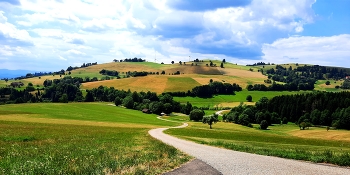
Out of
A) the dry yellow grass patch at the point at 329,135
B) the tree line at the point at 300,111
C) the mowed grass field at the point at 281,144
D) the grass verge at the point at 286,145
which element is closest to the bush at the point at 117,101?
the tree line at the point at 300,111

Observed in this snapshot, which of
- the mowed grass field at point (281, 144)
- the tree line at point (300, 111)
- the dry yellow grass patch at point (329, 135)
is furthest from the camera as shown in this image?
the tree line at point (300, 111)

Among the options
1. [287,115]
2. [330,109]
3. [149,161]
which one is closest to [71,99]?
[287,115]

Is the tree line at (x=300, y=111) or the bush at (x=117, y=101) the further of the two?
the bush at (x=117, y=101)

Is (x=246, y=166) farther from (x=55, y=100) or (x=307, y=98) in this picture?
(x=55, y=100)

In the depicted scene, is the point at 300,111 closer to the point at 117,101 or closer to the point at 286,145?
the point at 117,101

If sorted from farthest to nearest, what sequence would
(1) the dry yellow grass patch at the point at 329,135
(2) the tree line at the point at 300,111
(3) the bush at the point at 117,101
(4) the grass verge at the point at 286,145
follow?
(3) the bush at the point at 117,101
(2) the tree line at the point at 300,111
(1) the dry yellow grass patch at the point at 329,135
(4) the grass verge at the point at 286,145

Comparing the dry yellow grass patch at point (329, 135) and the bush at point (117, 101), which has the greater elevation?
the bush at point (117, 101)

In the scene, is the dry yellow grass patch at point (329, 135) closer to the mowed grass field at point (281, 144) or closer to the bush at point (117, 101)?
the mowed grass field at point (281, 144)

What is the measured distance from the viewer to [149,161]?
2006cm

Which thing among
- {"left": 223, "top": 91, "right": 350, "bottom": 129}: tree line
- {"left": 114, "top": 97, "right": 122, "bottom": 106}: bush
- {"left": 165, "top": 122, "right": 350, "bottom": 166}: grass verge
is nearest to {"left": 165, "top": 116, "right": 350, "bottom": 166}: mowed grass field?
{"left": 165, "top": 122, "right": 350, "bottom": 166}: grass verge

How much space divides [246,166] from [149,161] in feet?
22.1

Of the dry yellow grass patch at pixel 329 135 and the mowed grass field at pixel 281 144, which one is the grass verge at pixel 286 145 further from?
the dry yellow grass patch at pixel 329 135

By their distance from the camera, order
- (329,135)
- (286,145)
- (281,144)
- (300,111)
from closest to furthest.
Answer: (286,145), (281,144), (329,135), (300,111)

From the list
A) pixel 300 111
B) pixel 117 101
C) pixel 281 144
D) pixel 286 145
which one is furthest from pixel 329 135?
pixel 117 101
